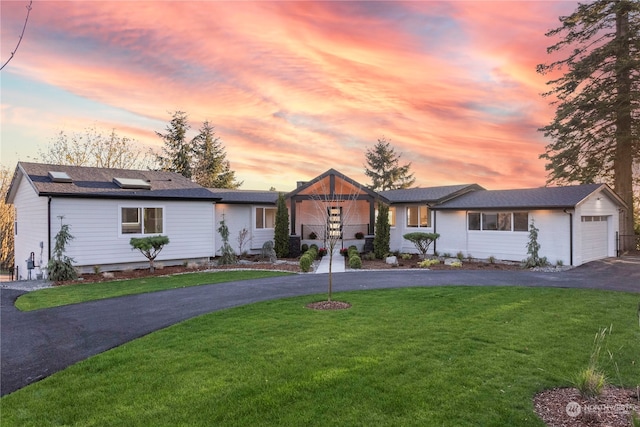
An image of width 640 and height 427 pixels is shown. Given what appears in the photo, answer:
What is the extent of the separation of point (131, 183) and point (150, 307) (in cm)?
889

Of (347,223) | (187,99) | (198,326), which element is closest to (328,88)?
(187,99)

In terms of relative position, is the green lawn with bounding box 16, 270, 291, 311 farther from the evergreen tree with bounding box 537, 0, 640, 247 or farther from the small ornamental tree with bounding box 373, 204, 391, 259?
the evergreen tree with bounding box 537, 0, 640, 247

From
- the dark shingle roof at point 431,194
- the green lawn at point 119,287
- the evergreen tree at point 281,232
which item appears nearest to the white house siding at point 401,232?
the dark shingle roof at point 431,194

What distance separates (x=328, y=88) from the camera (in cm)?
1627

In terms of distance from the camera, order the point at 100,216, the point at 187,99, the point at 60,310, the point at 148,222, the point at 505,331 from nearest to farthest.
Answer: the point at 505,331 < the point at 60,310 < the point at 100,216 < the point at 148,222 < the point at 187,99

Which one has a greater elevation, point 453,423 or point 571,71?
point 571,71

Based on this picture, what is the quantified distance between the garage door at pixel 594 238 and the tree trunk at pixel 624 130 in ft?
13.3

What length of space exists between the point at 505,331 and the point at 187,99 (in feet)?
53.9

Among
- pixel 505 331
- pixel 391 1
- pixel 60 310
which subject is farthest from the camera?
pixel 391 1

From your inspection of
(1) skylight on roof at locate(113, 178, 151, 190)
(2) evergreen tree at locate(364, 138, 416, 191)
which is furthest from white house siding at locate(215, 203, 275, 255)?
(2) evergreen tree at locate(364, 138, 416, 191)

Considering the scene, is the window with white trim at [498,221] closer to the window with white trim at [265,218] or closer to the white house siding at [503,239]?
the white house siding at [503,239]

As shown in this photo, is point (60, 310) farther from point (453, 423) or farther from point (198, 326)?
point (453, 423)

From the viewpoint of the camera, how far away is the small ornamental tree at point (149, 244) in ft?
46.7

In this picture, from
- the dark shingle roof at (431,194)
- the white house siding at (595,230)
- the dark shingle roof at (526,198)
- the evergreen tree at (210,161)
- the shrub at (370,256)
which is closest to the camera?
the white house siding at (595,230)
